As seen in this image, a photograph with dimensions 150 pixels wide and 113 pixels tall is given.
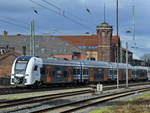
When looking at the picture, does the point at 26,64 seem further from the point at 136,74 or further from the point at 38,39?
the point at 38,39

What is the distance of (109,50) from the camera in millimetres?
106562

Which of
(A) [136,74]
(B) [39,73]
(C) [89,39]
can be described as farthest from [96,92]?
(C) [89,39]

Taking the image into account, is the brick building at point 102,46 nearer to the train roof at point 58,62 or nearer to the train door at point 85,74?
the train door at point 85,74

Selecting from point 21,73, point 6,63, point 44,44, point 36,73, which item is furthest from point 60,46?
point 21,73

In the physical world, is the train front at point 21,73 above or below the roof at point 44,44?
below

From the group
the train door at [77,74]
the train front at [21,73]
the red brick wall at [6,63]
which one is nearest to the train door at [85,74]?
the train door at [77,74]

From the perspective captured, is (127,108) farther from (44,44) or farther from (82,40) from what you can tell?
(82,40)

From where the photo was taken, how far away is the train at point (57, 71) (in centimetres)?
2725

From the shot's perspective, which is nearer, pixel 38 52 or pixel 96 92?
pixel 96 92

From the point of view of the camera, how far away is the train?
27250 mm

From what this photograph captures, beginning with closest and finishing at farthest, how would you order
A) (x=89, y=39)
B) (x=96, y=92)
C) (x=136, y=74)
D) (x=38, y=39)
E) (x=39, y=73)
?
(x=96, y=92) < (x=39, y=73) < (x=136, y=74) < (x=38, y=39) < (x=89, y=39)

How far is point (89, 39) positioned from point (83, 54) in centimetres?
4260

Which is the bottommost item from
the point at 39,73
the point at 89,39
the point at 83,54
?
the point at 39,73

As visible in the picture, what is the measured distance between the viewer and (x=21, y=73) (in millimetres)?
27250
